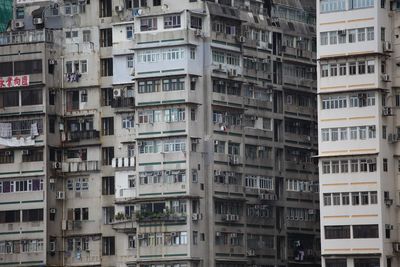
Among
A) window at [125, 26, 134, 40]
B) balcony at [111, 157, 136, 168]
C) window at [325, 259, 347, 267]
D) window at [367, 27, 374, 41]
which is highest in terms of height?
window at [125, 26, 134, 40]

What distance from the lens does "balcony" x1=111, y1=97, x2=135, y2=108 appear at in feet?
301

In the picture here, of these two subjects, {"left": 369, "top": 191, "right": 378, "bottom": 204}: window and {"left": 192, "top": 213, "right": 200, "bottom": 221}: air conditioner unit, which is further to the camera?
{"left": 192, "top": 213, "right": 200, "bottom": 221}: air conditioner unit

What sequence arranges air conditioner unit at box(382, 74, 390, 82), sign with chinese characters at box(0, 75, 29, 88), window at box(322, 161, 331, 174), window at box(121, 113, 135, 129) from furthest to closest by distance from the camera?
sign with chinese characters at box(0, 75, 29, 88) < window at box(121, 113, 135, 129) < window at box(322, 161, 331, 174) < air conditioner unit at box(382, 74, 390, 82)

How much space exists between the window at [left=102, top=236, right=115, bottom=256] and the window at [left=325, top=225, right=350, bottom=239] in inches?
519

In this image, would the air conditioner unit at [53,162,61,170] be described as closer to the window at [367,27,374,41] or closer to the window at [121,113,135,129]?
the window at [121,113,135,129]

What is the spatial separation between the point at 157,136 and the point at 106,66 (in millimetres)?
6191

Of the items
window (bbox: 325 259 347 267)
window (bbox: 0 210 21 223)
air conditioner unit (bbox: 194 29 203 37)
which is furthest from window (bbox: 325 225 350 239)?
window (bbox: 0 210 21 223)

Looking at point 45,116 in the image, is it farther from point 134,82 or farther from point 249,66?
point 249,66

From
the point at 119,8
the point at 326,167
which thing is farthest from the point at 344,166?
the point at 119,8

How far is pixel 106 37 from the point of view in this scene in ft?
309

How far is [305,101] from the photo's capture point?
96.4m

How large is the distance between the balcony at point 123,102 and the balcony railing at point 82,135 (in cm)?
177

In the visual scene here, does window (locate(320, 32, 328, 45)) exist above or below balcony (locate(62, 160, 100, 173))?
above

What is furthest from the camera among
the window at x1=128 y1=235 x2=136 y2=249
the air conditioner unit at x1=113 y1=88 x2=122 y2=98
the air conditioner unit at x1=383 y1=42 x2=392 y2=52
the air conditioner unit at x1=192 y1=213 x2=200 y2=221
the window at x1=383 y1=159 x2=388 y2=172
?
the air conditioner unit at x1=113 y1=88 x2=122 y2=98
